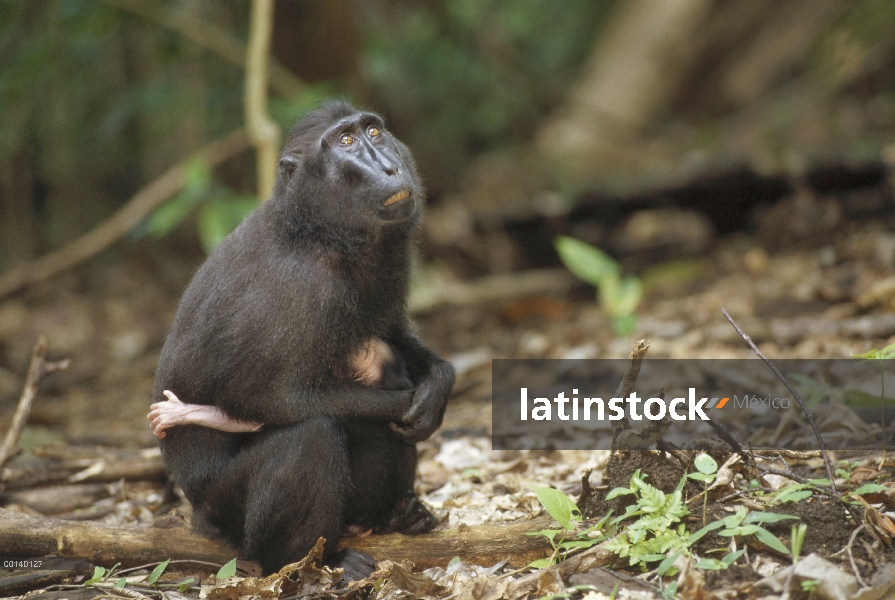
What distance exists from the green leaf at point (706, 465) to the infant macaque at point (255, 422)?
147 cm

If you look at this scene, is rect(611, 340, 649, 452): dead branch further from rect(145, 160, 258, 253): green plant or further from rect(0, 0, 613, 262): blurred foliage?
rect(145, 160, 258, 253): green plant

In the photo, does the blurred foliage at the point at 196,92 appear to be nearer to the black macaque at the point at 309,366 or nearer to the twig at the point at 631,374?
the black macaque at the point at 309,366

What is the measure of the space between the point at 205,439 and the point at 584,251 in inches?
173

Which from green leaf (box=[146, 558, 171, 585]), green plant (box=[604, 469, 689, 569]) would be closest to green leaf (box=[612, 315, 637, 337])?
green plant (box=[604, 469, 689, 569])

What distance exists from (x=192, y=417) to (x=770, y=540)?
97.7 inches

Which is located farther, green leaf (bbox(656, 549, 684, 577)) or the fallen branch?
the fallen branch

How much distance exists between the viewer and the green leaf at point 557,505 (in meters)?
3.26

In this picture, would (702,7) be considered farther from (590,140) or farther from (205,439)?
(205,439)

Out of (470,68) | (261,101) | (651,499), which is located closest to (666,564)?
(651,499)

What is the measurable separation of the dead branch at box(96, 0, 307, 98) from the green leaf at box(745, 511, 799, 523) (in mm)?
6705

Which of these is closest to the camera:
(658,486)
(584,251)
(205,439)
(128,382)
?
(658,486)

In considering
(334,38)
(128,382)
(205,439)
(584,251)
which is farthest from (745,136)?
(205,439)

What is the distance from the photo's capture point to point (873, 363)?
14.4ft

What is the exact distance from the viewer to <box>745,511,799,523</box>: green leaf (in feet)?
9.73
